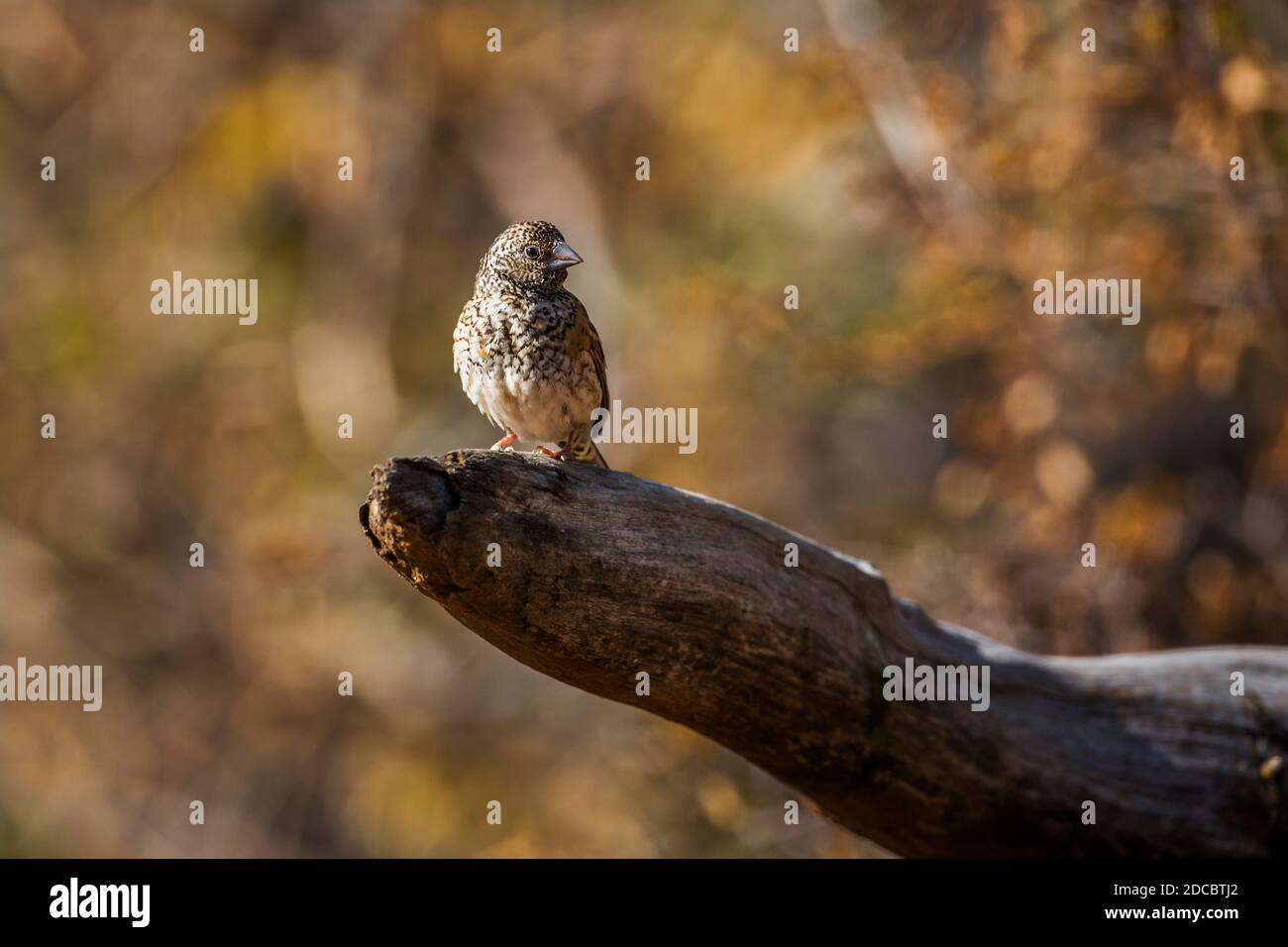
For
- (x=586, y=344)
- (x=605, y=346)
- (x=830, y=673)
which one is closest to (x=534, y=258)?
(x=586, y=344)

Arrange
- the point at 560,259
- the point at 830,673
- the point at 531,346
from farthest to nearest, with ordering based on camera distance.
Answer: the point at 560,259 → the point at 531,346 → the point at 830,673

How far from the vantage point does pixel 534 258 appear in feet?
15.0

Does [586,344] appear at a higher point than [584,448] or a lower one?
higher

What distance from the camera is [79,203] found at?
12742 mm

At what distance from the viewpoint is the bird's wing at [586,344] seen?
14.8ft

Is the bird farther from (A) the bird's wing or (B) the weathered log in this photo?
(B) the weathered log

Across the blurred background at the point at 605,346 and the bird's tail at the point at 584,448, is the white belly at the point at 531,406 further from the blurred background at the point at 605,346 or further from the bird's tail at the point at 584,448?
the blurred background at the point at 605,346

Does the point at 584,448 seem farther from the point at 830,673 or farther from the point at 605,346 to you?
the point at 605,346

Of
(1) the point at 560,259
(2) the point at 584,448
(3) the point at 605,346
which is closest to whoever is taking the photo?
(1) the point at 560,259

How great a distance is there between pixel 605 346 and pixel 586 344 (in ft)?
16.8

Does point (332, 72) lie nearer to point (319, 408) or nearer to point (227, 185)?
point (227, 185)

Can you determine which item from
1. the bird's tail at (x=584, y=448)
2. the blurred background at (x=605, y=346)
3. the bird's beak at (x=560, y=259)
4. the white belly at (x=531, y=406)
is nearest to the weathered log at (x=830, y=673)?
the white belly at (x=531, y=406)

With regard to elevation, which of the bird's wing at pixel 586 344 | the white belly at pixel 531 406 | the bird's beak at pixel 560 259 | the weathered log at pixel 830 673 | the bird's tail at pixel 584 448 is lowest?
the weathered log at pixel 830 673

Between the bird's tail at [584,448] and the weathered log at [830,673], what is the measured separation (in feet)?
3.17
